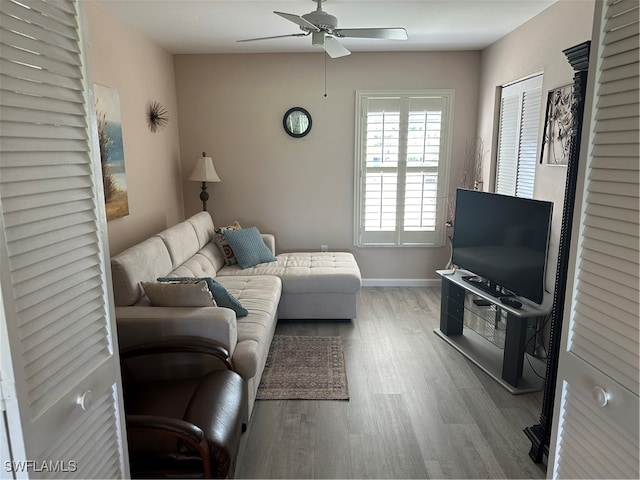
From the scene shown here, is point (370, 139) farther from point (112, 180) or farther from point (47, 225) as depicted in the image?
point (47, 225)

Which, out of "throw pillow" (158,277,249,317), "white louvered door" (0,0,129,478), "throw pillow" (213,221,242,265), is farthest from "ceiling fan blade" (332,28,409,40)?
"throw pillow" (213,221,242,265)

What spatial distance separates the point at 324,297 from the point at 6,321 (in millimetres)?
3214

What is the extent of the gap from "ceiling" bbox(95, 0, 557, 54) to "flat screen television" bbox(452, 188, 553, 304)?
1418 mm

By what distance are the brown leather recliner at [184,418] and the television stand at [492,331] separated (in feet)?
5.91

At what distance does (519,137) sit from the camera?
12.6ft

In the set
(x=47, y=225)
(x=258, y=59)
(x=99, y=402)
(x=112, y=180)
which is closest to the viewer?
(x=47, y=225)

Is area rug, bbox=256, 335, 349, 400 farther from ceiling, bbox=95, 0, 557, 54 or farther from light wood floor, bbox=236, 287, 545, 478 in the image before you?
ceiling, bbox=95, 0, 557, 54

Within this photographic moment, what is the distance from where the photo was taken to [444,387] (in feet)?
9.78

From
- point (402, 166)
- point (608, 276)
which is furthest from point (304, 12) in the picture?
point (608, 276)

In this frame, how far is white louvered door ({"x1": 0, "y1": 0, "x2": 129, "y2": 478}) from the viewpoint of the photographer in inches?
37.1

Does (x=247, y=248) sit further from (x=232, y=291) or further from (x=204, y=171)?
(x=204, y=171)

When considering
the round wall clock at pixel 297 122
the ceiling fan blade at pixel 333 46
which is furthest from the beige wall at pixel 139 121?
the ceiling fan blade at pixel 333 46

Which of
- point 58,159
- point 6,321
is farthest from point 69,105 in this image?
point 6,321

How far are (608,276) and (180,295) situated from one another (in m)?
2.17
